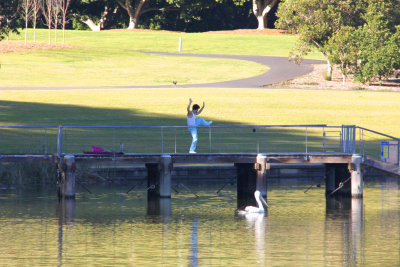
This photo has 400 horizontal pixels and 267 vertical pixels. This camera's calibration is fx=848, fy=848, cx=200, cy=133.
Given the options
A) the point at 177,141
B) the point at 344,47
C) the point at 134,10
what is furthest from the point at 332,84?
the point at 134,10

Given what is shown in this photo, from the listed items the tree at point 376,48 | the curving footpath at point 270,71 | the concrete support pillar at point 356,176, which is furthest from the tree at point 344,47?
the concrete support pillar at point 356,176

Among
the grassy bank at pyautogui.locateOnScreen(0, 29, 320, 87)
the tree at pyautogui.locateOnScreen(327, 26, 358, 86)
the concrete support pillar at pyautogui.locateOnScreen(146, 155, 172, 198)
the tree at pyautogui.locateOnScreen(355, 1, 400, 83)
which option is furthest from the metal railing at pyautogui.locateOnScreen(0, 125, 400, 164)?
the grassy bank at pyautogui.locateOnScreen(0, 29, 320, 87)

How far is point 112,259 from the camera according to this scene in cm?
1942

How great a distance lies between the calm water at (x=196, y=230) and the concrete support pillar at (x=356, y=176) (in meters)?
0.45

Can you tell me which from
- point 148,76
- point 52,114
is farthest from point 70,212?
point 148,76

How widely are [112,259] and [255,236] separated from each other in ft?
15.7

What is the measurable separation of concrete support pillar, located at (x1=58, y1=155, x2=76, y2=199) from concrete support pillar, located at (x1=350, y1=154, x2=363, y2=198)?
32.4ft

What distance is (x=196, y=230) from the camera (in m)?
23.8

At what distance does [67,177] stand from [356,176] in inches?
407

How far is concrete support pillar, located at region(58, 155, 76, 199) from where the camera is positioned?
29095mm

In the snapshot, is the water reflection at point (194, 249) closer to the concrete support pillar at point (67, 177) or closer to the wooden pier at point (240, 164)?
the wooden pier at point (240, 164)

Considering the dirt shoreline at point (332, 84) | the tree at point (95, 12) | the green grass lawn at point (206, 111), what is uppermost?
the tree at point (95, 12)

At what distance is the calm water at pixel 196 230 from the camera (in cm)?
1967

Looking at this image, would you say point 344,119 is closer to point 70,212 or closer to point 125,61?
point 70,212
